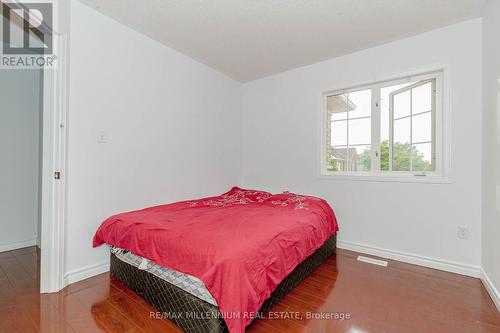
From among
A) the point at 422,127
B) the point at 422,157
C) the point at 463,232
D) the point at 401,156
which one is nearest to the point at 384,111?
the point at 422,127

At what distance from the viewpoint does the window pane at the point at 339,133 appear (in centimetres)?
317

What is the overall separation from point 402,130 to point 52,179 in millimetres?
3506

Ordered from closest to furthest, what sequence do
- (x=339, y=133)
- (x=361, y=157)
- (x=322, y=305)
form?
(x=322, y=305) < (x=361, y=157) < (x=339, y=133)

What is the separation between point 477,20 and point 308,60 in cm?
168

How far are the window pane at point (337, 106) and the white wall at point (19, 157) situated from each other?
150 inches

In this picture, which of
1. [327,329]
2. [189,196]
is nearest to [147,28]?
[189,196]

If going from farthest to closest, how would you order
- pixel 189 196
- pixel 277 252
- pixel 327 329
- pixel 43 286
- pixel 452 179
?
1. pixel 189 196
2. pixel 452 179
3. pixel 43 286
4. pixel 277 252
5. pixel 327 329

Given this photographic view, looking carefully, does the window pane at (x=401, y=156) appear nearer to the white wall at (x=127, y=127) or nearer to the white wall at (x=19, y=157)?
the white wall at (x=127, y=127)

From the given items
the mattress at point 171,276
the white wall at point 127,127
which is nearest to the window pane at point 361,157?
the white wall at point 127,127

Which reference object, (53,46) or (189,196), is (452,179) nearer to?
(189,196)

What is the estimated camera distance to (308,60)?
3201 mm

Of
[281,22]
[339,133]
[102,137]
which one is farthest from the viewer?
[339,133]

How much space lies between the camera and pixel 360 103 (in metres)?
3.03

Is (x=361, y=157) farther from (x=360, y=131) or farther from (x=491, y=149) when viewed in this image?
(x=491, y=149)
